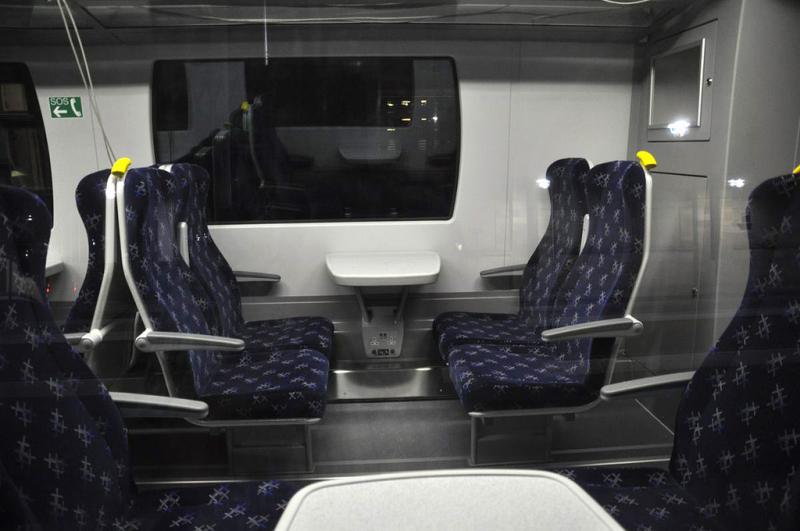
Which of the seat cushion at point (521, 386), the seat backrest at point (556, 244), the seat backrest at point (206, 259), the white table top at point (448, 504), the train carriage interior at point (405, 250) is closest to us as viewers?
the white table top at point (448, 504)

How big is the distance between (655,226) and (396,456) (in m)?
1.39

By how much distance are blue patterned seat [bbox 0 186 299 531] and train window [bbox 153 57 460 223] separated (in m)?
1.49

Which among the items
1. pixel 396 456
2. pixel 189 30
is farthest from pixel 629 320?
pixel 189 30

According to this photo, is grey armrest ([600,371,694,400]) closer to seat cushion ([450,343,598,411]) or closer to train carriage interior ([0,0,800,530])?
train carriage interior ([0,0,800,530])

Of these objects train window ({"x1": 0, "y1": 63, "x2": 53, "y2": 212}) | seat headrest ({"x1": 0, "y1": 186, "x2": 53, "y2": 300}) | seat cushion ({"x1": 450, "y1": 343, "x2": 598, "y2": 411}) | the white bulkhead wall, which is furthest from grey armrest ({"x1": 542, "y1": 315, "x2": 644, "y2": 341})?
train window ({"x1": 0, "y1": 63, "x2": 53, "y2": 212})

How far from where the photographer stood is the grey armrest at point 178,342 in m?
1.63

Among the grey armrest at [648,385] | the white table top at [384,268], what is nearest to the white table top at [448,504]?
the grey armrest at [648,385]

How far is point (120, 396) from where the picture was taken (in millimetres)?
1295

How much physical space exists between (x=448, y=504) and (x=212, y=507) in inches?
25.0

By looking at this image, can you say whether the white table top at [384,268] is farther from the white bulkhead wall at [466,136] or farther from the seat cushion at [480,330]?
the seat cushion at [480,330]

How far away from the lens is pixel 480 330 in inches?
94.0

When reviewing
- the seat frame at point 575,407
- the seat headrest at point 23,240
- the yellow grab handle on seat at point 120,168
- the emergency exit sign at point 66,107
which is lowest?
the seat frame at point 575,407

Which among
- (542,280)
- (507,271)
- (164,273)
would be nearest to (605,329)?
(542,280)

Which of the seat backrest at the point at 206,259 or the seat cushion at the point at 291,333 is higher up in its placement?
the seat backrest at the point at 206,259
